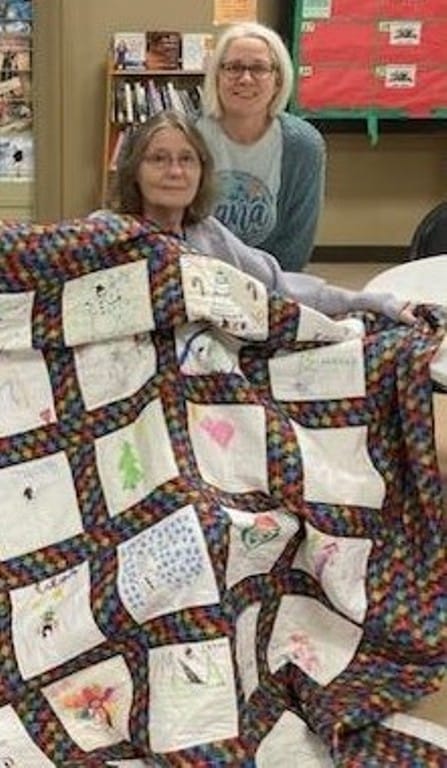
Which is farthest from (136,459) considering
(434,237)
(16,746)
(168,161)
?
(434,237)

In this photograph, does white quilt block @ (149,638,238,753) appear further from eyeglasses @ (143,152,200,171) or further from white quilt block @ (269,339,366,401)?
eyeglasses @ (143,152,200,171)

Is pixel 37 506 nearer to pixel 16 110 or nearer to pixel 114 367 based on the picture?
pixel 114 367

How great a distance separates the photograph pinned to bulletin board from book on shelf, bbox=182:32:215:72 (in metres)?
0.12

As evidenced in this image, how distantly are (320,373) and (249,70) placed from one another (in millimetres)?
1175

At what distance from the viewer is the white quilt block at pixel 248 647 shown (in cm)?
170

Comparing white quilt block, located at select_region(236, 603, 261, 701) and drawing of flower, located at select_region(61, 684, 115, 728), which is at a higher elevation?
white quilt block, located at select_region(236, 603, 261, 701)

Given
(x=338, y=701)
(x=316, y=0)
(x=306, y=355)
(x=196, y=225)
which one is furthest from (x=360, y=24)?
(x=338, y=701)

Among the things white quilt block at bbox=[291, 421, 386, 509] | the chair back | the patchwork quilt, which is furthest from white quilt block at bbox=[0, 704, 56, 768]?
the chair back

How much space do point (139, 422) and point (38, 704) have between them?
48cm

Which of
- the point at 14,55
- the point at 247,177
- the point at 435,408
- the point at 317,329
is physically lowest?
the point at 435,408

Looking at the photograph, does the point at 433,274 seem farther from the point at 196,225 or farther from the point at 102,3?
the point at 102,3

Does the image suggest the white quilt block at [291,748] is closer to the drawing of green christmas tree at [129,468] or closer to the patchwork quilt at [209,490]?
the patchwork quilt at [209,490]

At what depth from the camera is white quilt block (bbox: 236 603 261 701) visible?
66.9 inches

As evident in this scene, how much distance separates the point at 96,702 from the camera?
1.68 m
